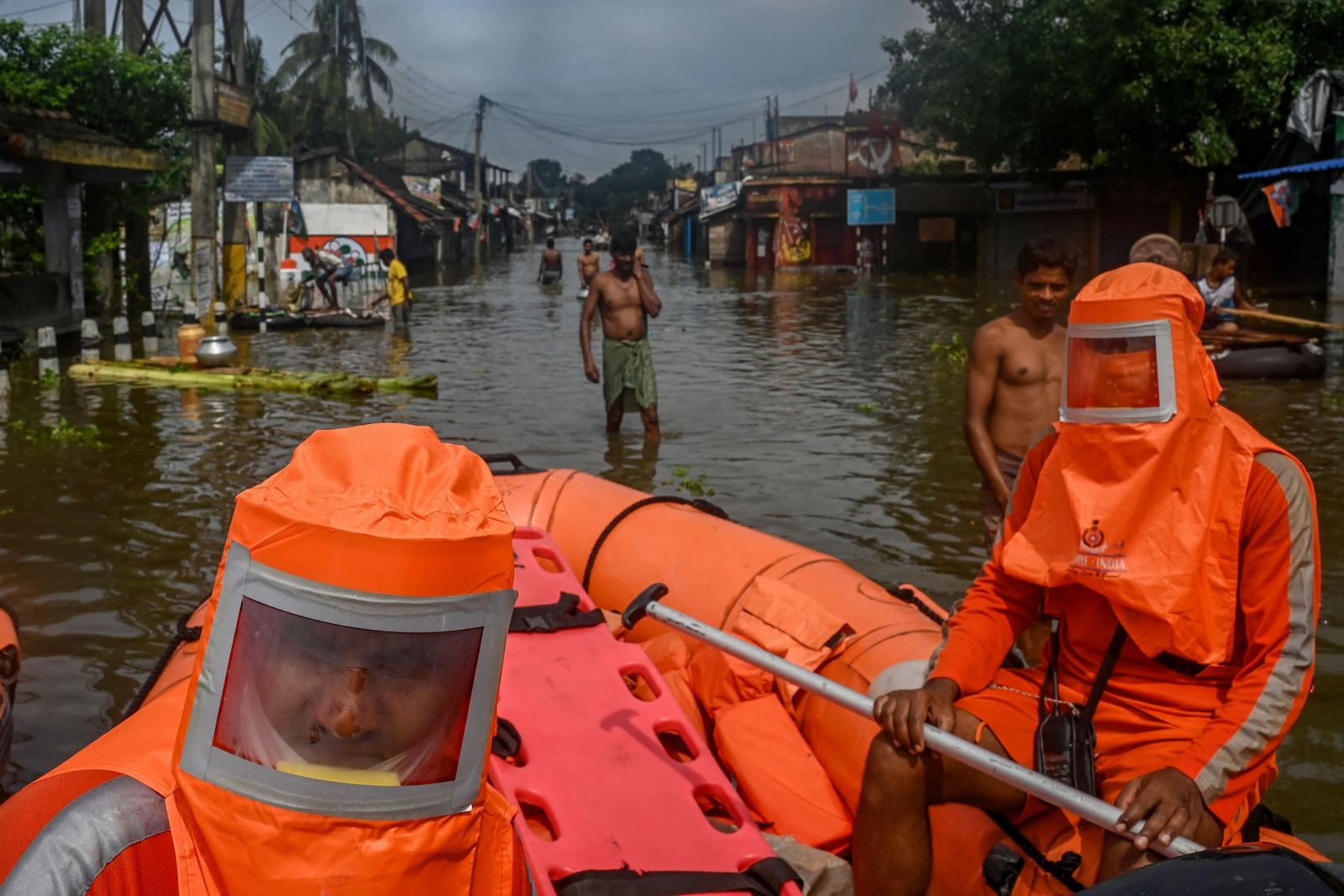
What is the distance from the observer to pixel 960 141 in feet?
110

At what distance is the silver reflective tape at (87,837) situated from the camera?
1.76 meters

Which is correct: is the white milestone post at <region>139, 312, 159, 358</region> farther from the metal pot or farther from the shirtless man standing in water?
the shirtless man standing in water

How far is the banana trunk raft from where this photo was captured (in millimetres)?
13117

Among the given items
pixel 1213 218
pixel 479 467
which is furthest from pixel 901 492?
pixel 1213 218

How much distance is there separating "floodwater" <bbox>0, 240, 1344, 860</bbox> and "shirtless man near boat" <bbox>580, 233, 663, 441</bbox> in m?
0.49

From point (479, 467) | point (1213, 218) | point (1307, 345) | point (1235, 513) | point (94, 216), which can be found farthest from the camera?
point (94, 216)

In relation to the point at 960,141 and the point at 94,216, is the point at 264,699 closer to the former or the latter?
the point at 94,216

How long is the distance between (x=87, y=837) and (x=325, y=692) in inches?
15.5

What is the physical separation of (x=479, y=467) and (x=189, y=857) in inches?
28.7

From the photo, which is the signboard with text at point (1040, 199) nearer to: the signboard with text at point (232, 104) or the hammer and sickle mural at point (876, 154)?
the hammer and sickle mural at point (876, 154)

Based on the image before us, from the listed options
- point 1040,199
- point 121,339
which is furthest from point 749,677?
point 1040,199

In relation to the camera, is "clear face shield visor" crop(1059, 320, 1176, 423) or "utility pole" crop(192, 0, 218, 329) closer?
"clear face shield visor" crop(1059, 320, 1176, 423)

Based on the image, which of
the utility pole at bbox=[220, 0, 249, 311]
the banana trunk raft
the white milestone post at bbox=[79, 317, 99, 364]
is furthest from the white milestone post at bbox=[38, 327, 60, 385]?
the utility pole at bbox=[220, 0, 249, 311]

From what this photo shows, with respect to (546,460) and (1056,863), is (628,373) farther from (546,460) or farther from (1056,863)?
(1056,863)
